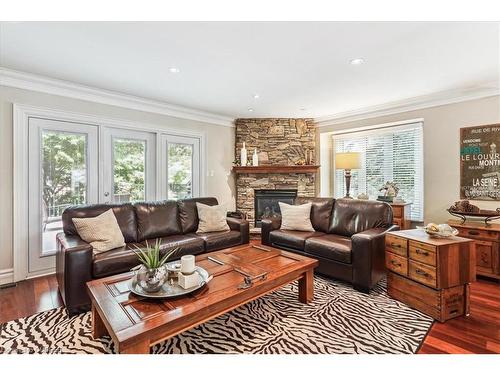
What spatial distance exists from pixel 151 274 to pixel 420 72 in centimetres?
339

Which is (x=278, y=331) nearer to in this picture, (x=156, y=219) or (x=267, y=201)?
(x=156, y=219)

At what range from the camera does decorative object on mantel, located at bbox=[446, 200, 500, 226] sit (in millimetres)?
3055

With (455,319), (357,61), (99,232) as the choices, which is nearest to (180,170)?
(99,232)

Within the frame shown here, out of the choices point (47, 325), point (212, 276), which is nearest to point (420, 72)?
point (212, 276)

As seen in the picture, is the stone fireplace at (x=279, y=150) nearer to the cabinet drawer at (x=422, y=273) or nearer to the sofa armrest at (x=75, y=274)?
the cabinet drawer at (x=422, y=273)

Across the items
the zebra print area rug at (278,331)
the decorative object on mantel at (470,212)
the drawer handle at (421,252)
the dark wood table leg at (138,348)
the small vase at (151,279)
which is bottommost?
the zebra print area rug at (278,331)

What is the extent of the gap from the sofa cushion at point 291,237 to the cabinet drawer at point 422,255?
1.17 m

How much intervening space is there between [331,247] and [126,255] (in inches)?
84.4

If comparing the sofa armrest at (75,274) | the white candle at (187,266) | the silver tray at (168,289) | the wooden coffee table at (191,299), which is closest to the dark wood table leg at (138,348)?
the wooden coffee table at (191,299)

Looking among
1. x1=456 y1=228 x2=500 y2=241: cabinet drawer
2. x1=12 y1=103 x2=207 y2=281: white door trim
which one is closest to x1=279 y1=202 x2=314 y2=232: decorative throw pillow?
x1=456 y1=228 x2=500 y2=241: cabinet drawer

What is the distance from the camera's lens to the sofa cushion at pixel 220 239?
3.21 m

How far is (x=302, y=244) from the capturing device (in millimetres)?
3176

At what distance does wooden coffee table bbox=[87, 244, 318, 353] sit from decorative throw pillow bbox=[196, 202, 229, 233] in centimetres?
101

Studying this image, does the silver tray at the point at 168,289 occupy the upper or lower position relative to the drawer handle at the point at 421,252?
lower
